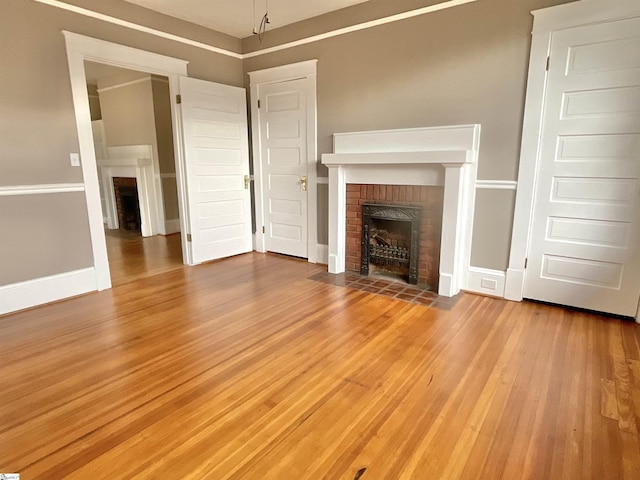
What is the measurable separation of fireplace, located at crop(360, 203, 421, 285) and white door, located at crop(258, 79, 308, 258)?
2.97 ft

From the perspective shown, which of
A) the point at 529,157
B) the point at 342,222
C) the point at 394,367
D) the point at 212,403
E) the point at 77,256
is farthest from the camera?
the point at 342,222

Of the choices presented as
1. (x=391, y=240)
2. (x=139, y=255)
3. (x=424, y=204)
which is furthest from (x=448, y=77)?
(x=139, y=255)

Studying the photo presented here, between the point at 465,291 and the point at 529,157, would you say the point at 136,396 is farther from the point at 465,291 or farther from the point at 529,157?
the point at 529,157

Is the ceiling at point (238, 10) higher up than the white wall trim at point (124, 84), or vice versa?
the ceiling at point (238, 10)

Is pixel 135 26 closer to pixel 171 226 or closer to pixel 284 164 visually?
pixel 284 164

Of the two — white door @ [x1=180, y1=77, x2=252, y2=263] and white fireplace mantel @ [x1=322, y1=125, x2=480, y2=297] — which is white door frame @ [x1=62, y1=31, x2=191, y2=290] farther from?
white fireplace mantel @ [x1=322, y1=125, x2=480, y2=297]

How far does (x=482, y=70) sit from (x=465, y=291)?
1.90 metres

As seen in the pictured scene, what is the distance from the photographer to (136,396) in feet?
6.06

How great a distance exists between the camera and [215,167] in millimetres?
4270

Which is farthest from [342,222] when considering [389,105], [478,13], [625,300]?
[625,300]

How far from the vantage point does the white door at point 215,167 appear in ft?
13.1

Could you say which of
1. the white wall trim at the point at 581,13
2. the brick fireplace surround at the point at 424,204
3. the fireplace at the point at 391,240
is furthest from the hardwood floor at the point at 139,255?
the white wall trim at the point at 581,13

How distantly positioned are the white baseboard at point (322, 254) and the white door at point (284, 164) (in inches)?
8.1

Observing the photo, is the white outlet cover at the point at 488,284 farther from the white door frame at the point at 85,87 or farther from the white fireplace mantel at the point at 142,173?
the white fireplace mantel at the point at 142,173
